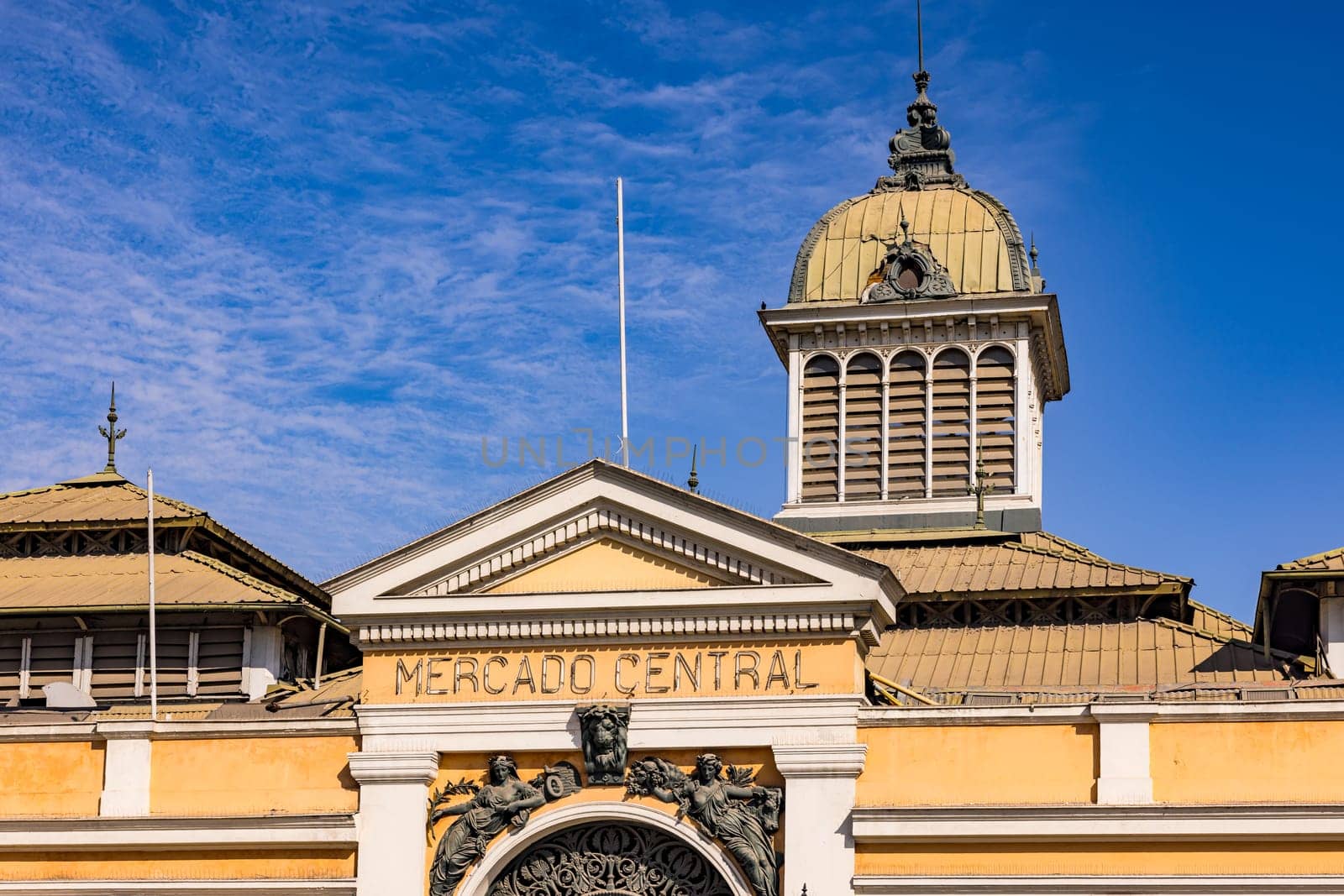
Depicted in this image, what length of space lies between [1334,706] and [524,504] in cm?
1208

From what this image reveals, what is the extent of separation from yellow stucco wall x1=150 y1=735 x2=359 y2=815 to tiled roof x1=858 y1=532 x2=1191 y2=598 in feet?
45.1

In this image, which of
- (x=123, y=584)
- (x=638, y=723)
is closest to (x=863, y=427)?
(x=123, y=584)

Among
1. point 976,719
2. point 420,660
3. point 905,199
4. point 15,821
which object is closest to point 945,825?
point 976,719

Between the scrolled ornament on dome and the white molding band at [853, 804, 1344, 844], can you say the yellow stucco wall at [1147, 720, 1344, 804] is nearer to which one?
the white molding band at [853, 804, 1344, 844]

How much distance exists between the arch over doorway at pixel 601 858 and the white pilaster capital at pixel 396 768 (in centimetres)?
152

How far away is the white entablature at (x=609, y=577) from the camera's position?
37750 millimetres

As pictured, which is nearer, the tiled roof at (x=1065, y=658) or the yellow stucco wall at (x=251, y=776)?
the yellow stucco wall at (x=251, y=776)

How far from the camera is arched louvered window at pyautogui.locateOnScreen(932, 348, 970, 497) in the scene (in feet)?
186

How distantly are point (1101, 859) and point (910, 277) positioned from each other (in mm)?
23812

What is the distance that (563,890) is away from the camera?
125 feet

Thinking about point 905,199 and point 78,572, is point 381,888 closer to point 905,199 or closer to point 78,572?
point 78,572

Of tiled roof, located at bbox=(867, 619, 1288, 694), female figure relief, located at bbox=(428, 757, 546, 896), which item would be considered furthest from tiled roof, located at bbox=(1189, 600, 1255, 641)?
female figure relief, located at bbox=(428, 757, 546, 896)

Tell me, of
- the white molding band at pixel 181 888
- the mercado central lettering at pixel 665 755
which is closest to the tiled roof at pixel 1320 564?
the mercado central lettering at pixel 665 755

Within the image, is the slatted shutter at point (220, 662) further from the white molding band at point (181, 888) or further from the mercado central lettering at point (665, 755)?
the white molding band at point (181, 888)
